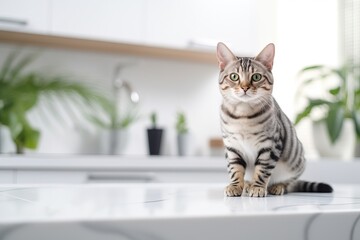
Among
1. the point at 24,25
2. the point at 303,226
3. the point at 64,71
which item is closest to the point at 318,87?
the point at 64,71

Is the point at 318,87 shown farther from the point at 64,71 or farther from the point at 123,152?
the point at 64,71

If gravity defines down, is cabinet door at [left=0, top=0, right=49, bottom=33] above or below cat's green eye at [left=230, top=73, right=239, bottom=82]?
above

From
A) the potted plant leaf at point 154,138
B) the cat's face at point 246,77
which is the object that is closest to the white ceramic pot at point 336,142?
the potted plant leaf at point 154,138

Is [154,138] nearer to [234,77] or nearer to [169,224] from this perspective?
[234,77]

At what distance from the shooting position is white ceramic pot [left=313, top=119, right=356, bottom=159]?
2672 millimetres

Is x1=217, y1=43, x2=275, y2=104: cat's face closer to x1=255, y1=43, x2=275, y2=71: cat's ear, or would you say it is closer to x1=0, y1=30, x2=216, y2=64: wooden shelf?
x1=255, y1=43, x2=275, y2=71: cat's ear

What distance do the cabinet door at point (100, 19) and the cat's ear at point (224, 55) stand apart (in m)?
1.69

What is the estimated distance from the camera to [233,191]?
72 centimetres

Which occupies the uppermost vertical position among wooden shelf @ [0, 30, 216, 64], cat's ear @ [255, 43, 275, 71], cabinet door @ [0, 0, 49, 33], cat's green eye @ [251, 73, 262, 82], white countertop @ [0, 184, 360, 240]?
cabinet door @ [0, 0, 49, 33]

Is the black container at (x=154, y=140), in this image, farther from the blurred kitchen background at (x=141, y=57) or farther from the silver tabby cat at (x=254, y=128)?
the silver tabby cat at (x=254, y=128)

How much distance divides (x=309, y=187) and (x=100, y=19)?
5.90ft

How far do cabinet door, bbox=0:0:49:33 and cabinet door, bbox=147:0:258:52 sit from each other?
537 millimetres

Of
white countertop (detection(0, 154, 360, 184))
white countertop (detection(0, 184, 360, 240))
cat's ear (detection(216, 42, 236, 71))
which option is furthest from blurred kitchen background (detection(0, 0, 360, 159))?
white countertop (detection(0, 184, 360, 240))

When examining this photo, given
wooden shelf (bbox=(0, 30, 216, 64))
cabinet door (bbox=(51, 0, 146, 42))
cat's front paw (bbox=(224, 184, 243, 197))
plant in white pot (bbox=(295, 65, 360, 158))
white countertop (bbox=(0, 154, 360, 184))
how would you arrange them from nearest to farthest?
1. cat's front paw (bbox=(224, 184, 243, 197))
2. white countertop (bbox=(0, 154, 360, 184))
3. cabinet door (bbox=(51, 0, 146, 42))
4. wooden shelf (bbox=(0, 30, 216, 64))
5. plant in white pot (bbox=(295, 65, 360, 158))
